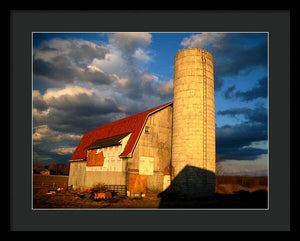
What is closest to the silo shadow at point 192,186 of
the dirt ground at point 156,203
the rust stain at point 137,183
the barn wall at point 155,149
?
the dirt ground at point 156,203

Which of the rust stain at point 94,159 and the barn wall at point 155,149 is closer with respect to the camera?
the barn wall at point 155,149

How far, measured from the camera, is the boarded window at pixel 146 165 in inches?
925

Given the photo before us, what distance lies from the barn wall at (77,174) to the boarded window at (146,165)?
1068 centimetres

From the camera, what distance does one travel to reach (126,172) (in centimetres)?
2277

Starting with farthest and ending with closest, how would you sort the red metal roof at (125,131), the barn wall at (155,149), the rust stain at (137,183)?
1. the red metal roof at (125,131)
2. the barn wall at (155,149)
3. the rust stain at (137,183)

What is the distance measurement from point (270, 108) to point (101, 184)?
17.8m

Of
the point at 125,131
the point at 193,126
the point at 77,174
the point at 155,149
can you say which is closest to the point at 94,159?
the point at 125,131

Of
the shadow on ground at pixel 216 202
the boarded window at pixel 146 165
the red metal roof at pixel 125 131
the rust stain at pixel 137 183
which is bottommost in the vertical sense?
the shadow on ground at pixel 216 202

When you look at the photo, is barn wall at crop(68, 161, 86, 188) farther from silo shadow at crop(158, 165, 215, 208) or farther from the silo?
the silo

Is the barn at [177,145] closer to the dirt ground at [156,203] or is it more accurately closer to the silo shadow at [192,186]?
the silo shadow at [192,186]

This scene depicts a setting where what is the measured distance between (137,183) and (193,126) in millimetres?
7088

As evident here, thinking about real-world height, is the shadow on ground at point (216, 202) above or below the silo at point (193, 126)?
below

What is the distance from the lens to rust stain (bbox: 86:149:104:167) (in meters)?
27.6
